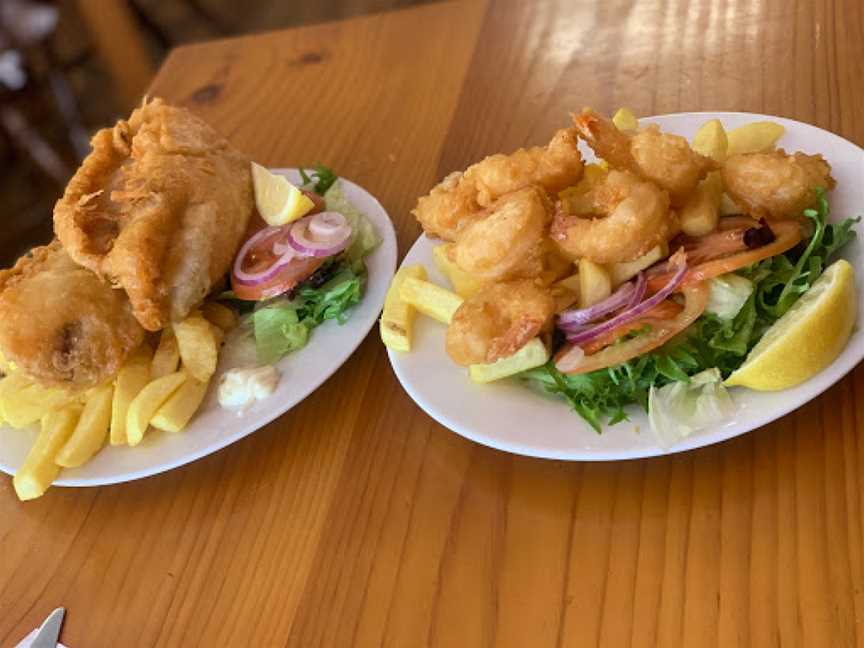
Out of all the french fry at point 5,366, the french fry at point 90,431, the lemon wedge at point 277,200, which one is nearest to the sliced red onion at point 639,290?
the lemon wedge at point 277,200

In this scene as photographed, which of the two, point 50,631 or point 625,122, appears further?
point 625,122

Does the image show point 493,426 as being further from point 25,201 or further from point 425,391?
point 25,201

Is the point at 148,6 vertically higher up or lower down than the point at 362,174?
lower down

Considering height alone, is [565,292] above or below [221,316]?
above

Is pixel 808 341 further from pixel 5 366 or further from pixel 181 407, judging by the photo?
pixel 5 366

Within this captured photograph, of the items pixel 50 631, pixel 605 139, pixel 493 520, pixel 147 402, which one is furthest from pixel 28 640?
pixel 605 139

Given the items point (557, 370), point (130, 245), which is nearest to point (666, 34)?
point (557, 370)
